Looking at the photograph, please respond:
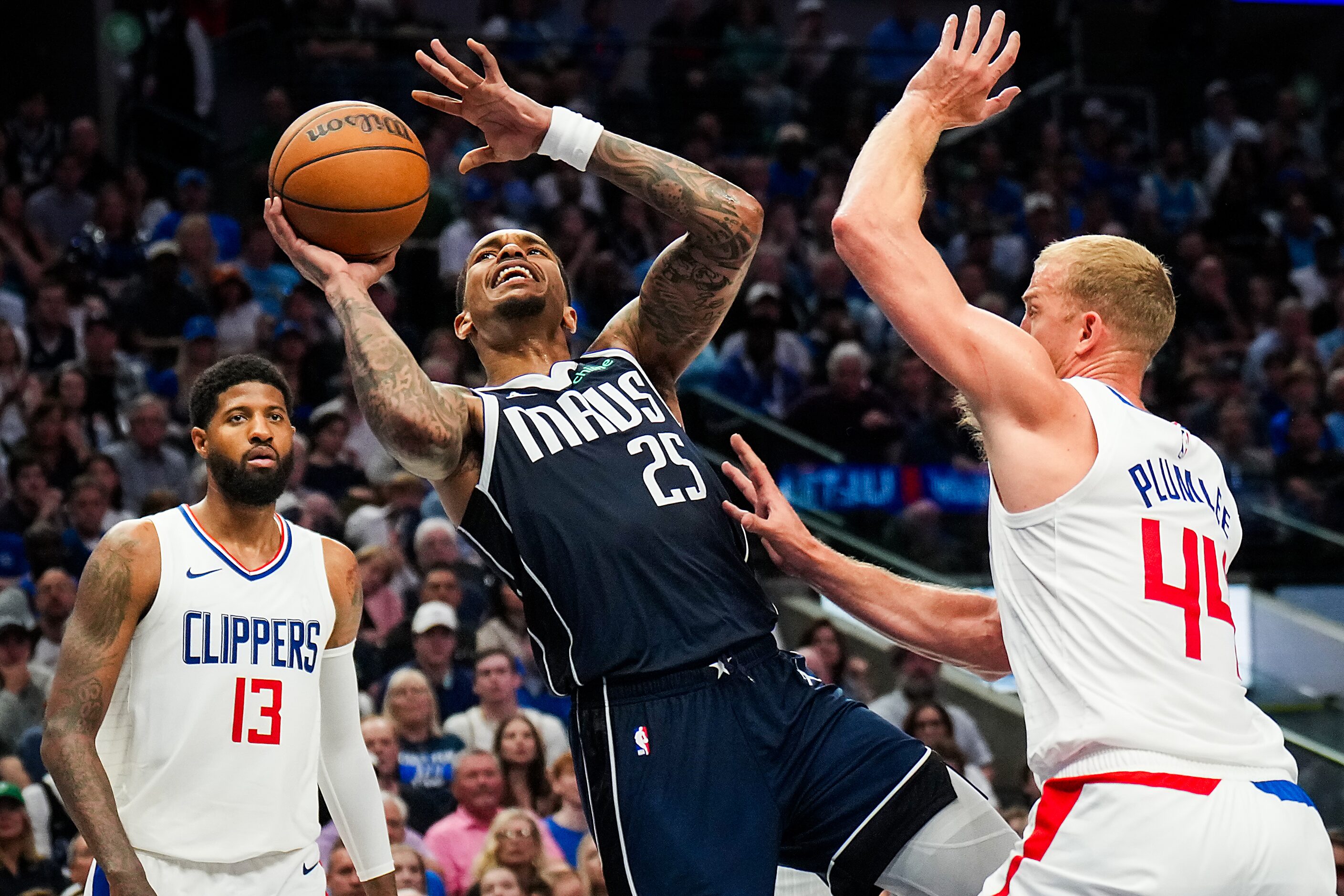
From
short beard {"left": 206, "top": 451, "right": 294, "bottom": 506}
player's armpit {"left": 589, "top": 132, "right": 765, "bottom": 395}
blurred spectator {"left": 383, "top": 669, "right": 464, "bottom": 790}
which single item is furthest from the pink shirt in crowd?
player's armpit {"left": 589, "top": 132, "right": 765, "bottom": 395}

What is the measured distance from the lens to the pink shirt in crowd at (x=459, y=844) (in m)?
7.52

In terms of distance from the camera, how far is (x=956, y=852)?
388 centimetres

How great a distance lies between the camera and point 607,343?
4.68 meters

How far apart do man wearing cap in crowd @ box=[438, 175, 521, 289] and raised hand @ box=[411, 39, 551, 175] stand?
7.36m

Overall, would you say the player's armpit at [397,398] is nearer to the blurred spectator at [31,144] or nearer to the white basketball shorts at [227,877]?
the white basketball shorts at [227,877]

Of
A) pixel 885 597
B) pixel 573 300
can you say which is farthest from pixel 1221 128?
pixel 885 597

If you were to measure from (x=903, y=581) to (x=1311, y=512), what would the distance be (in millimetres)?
7371

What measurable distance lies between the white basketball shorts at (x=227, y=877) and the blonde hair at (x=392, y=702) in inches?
139

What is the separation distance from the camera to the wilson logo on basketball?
14.2 feet

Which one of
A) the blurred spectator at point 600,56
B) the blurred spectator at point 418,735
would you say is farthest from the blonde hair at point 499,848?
the blurred spectator at point 600,56

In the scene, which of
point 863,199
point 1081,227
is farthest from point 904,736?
point 1081,227

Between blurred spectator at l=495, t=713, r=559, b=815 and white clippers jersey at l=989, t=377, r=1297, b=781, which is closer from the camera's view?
white clippers jersey at l=989, t=377, r=1297, b=781

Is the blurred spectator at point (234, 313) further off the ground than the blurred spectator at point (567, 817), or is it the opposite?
the blurred spectator at point (234, 313)

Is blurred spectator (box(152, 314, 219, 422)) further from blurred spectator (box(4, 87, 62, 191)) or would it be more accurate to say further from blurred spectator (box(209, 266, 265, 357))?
blurred spectator (box(4, 87, 62, 191))
